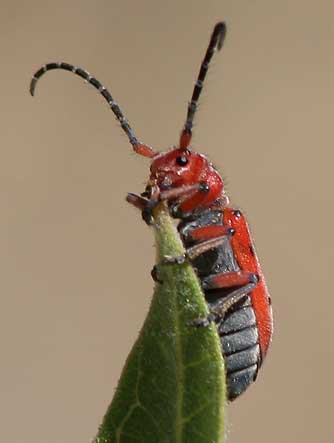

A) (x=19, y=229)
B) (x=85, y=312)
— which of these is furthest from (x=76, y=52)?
(x=85, y=312)

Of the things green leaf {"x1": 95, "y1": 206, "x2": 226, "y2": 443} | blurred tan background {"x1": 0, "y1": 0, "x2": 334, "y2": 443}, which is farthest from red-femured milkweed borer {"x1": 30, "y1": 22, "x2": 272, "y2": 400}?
blurred tan background {"x1": 0, "y1": 0, "x2": 334, "y2": 443}

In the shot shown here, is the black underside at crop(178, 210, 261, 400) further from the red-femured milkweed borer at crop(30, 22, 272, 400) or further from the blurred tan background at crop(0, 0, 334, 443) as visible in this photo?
the blurred tan background at crop(0, 0, 334, 443)

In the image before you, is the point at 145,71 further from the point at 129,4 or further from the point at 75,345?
the point at 75,345

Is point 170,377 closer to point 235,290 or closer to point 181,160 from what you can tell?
point 235,290

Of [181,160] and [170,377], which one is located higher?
[181,160]

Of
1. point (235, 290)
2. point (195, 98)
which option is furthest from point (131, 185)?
point (235, 290)

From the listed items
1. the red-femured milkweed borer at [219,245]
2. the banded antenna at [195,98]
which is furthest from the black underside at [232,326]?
the banded antenna at [195,98]

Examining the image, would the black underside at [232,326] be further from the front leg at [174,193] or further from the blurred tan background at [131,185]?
the blurred tan background at [131,185]
